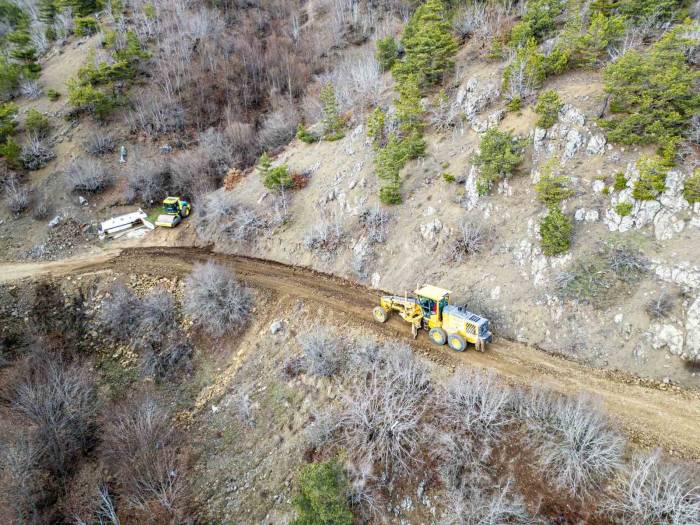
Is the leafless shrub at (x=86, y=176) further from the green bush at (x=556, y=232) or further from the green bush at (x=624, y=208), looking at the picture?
the green bush at (x=624, y=208)

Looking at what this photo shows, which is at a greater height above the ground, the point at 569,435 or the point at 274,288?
the point at 569,435

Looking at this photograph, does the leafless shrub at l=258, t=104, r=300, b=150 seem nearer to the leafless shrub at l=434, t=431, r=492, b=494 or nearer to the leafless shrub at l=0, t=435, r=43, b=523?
the leafless shrub at l=0, t=435, r=43, b=523

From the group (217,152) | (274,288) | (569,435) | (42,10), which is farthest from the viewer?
(42,10)

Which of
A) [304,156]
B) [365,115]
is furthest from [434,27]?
[304,156]

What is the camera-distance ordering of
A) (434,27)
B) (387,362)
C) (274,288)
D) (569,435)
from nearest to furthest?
(569,435) < (387,362) < (274,288) < (434,27)

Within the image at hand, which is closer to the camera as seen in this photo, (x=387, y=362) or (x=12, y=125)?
(x=387, y=362)

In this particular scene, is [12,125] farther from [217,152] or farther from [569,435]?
[569,435]

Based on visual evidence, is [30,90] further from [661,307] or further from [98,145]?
[661,307]

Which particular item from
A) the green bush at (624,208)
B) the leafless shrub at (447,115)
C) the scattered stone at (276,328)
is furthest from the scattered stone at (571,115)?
the scattered stone at (276,328)

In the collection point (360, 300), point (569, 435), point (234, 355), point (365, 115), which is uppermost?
point (365, 115)
